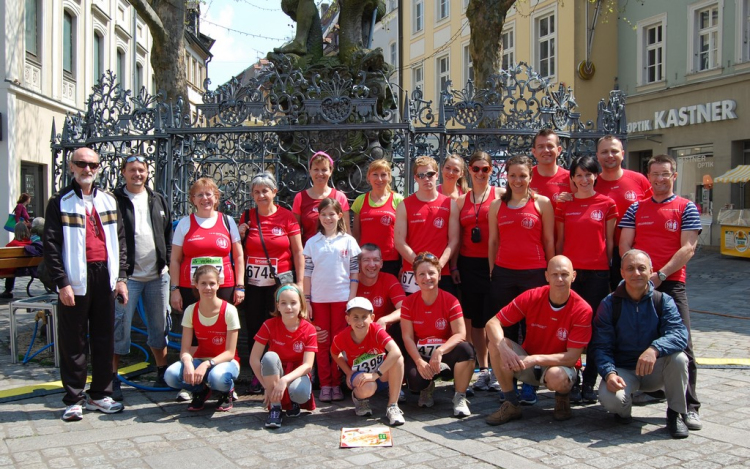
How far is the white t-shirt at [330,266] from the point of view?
5.70 metres

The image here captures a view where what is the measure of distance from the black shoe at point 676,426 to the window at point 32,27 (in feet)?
62.9

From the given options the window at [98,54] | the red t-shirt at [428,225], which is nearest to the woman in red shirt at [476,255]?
the red t-shirt at [428,225]

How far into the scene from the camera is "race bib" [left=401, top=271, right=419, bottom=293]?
596 centimetres

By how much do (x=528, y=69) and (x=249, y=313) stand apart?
164 inches

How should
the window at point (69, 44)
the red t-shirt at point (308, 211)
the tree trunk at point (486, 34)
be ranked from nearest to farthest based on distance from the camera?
the red t-shirt at point (308, 211) < the tree trunk at point (486, 34) < the window at point (69, 44)

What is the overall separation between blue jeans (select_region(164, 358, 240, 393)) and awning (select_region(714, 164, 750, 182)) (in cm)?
1673

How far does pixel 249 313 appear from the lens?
19.7 feet

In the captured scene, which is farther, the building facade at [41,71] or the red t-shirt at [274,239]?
the building facade at [41,71]

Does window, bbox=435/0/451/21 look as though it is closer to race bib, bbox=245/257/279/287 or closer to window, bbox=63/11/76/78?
window, bbox=63/11/76/78

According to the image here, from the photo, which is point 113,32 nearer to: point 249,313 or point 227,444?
point 249,313

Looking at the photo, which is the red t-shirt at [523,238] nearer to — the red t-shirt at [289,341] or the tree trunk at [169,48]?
the red t-shirt at [289,341]

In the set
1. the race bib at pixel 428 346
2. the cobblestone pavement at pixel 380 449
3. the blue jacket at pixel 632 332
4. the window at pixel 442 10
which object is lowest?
the cobblestone pavement at pixel 380 449

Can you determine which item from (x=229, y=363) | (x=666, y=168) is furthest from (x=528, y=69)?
(x=229, y=363)

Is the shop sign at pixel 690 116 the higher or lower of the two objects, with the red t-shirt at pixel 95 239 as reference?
higher
